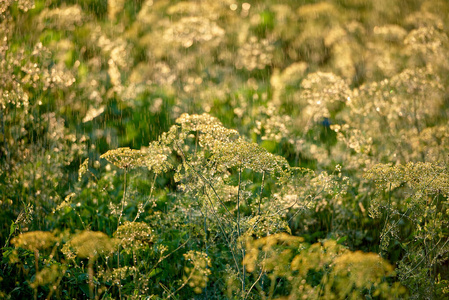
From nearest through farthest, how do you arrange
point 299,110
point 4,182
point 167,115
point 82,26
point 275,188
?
1. point 4,182
2. point 275,188
3. point 167,115
4. point 299,110
5. point 82,26

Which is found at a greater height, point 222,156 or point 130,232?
point 222,156

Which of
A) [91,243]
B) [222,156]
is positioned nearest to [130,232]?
[91,243]

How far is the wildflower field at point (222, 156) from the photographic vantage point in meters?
2.56

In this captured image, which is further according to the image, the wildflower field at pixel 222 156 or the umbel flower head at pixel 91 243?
the wildflower field at pixel 222 156

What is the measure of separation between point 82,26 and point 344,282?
18.4 feet

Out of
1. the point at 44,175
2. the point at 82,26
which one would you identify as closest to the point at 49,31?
the point at 82,26

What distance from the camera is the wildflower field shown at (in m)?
2.56

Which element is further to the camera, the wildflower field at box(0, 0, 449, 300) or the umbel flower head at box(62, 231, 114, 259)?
the wildflower field at box(0, 0, 449, 300)

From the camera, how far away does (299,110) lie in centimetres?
578

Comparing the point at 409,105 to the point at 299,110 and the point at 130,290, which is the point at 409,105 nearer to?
the point at 299,110

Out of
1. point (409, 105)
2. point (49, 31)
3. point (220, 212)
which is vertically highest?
point (49, 31)

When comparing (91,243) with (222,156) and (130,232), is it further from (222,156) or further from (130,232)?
(222,156)

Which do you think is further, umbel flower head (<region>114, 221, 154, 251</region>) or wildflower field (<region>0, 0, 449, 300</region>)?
wildflower field (<region>0, 0, 449, 300</region>)

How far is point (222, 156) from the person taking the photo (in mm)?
2316
